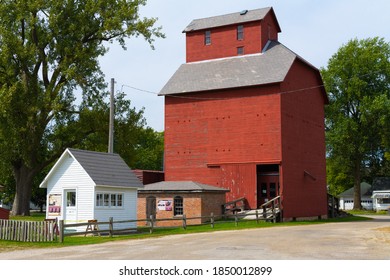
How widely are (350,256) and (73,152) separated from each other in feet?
58.9

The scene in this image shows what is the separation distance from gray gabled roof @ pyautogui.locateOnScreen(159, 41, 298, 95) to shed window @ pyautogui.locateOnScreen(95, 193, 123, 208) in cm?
1563

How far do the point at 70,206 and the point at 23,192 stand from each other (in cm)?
1805

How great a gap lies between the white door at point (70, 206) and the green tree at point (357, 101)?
150 feet

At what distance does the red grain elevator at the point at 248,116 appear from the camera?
40.3m

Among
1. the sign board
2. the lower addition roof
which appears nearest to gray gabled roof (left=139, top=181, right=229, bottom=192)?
the lower addition roof

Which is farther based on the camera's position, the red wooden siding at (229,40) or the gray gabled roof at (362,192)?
the gray gabled roof at (362,192)

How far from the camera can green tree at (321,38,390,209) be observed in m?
66.4

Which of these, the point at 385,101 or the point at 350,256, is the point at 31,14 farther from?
the point at 385,101

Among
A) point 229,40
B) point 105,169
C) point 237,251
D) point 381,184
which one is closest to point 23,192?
point 105,169

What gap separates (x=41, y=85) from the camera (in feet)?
148

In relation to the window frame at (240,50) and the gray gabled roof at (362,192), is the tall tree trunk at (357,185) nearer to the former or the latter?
the gray gabled roof at (362,192)

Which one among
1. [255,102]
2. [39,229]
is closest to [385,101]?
[255,102]

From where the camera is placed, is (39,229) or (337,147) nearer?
(39,229)

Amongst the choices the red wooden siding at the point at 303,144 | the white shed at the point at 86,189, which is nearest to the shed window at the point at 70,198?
the white shed at the point at 86,189
